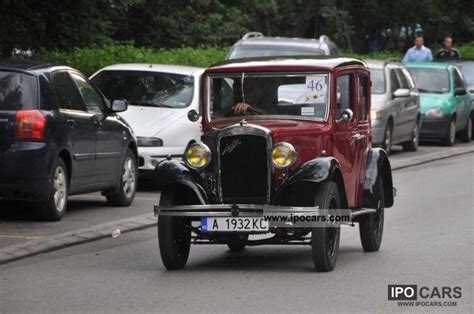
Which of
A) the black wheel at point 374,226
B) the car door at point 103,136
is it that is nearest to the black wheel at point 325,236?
the black wheel at point 374,226

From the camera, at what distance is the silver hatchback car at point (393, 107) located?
23203mm

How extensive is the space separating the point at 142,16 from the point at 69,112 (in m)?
15.0

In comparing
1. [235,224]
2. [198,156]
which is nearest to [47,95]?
[198,156]

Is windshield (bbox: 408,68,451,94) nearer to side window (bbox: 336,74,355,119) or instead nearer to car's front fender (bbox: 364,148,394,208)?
car's front fender (bbox: 364,148,394,208)

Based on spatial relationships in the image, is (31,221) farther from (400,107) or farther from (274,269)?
(400,107)

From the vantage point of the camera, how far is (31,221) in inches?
567

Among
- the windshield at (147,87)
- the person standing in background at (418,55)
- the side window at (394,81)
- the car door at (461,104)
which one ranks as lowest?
the car door at (461,104)

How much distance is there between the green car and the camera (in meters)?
27.4

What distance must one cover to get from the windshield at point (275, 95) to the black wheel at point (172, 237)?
3.79 ft

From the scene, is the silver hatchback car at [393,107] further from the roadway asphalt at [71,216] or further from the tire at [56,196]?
the tire at [56,196]

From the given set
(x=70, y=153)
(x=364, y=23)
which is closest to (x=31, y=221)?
(x=70, y=153)

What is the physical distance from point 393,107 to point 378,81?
584 mm

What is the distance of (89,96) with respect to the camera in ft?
50.7

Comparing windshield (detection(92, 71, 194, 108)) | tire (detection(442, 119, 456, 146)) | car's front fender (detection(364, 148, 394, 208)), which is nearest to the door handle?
car's front fender (detection(364, 148, 394, 208))
